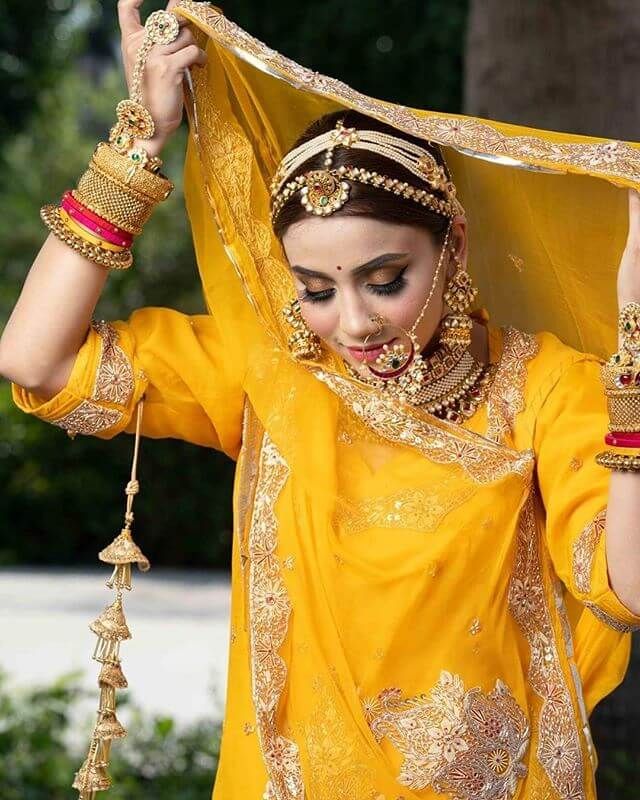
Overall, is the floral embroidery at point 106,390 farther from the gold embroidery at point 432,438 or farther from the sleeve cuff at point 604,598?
the sleeve cuff at point 604,598

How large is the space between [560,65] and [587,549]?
7.47 ft

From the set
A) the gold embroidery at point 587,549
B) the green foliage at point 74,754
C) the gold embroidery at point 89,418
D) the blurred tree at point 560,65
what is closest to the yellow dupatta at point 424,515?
the gold embroidery at point 587,549

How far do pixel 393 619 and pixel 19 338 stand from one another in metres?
0.77

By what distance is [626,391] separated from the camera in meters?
2.02

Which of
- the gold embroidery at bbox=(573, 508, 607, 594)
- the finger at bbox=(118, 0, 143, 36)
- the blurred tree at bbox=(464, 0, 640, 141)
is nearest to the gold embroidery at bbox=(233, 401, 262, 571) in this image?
the gold embroidery at bbox=(573, 508, 607, 594)

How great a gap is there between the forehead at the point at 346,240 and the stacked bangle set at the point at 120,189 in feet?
0.88

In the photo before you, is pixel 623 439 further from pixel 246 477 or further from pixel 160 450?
pixel 160 450

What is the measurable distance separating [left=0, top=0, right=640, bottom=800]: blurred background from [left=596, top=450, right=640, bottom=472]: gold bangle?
6.97ft

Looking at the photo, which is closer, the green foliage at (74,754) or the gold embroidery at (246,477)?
the gold embroidery at (246,477)

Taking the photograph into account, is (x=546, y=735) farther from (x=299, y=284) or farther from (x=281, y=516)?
(x=299, y=284)

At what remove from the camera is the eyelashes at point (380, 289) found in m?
2.23

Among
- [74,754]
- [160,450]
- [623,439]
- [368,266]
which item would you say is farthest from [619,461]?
[160,450]

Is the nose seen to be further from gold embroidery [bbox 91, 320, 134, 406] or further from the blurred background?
the blurred background

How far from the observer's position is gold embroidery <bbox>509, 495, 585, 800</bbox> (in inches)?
91.0
